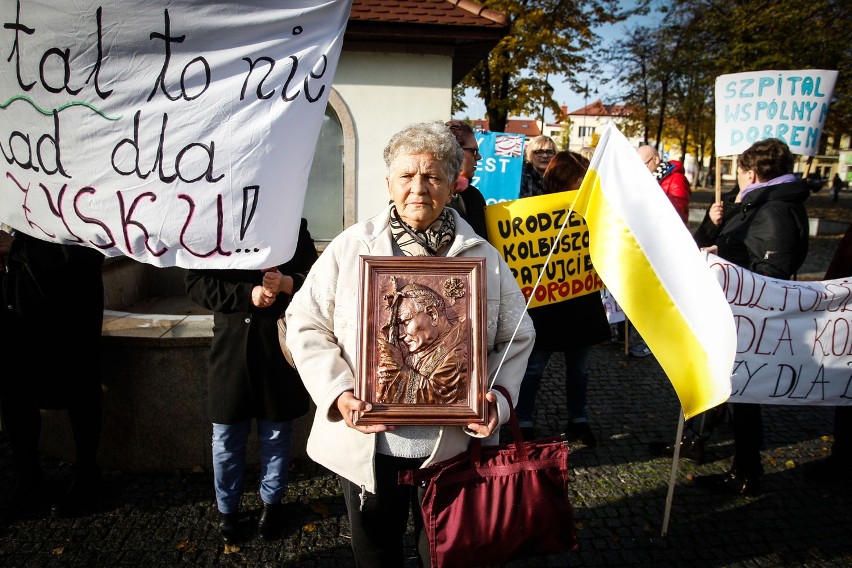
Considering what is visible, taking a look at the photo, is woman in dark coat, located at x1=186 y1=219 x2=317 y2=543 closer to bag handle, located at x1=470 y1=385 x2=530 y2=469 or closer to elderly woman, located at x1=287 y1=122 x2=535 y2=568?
elderly woman, located at x1=287 y1=122 x2=535 y2=568

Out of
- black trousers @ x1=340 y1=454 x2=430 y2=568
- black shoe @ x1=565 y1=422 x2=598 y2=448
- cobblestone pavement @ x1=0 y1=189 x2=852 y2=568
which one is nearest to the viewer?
black trousers @ x1=340 y1=454 x2=430 y2=568

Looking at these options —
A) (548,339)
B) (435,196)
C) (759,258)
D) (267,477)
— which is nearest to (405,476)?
(435,196)

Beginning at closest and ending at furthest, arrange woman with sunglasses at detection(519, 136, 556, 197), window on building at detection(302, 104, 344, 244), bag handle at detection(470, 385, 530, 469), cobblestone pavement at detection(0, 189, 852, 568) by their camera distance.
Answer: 1. bag handle at detection(470, 385, 530, 469)
2. cobblestone pavement at detection(0, 189, 852, 568)
3. woman with sunglasses at detection(519, 136, 556, 197)
4. window on building at detection(302, 104, 344, 244)

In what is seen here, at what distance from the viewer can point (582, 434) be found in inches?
165

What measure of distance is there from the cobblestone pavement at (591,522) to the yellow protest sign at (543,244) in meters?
1.24

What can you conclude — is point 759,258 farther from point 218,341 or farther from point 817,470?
point 218,341

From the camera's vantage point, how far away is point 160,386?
3.54 m

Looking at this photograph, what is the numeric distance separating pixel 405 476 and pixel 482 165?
5.74m

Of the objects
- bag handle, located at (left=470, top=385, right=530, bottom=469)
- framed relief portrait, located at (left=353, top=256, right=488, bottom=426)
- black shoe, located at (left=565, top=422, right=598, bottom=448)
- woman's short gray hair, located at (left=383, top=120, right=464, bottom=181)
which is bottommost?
black shoe, located at (left=565, top=422, right=598, bottom=448)

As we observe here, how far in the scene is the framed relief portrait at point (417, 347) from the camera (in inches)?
70.3

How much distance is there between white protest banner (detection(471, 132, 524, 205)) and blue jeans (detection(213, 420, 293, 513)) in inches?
190

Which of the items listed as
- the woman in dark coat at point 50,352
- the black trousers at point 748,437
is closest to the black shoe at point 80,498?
the woman in dark coat at point 50,352

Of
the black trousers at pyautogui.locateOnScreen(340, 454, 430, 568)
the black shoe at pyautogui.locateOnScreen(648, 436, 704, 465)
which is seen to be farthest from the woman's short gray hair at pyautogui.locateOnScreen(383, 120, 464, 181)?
the black shoe at pyautogui.locateOnScreen(648, 436, 704, 465)

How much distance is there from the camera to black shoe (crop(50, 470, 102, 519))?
3193 mm
